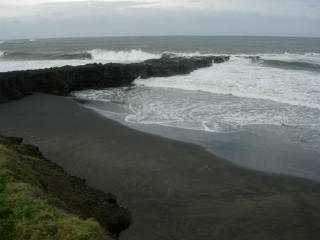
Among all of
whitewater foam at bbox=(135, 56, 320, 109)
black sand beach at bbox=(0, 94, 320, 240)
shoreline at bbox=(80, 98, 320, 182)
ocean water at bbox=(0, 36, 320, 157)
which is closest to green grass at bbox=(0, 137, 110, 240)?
black sand beach at bbox=(0, 94, 320, 240)

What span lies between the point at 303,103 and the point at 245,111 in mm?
3524

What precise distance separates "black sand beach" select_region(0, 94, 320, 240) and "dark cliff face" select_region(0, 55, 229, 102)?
7616 mm

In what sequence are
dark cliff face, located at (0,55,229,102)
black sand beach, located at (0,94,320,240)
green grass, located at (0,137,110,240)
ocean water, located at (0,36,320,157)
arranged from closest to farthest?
green grass, located at (0,137,110,240), black sand beach, located at (0,94,320,240), ocean water, located at (0,36,320,157), dark cliff face, located at (0,55,229,102)

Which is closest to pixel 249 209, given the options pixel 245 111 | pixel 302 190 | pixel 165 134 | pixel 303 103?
pixel 302 190

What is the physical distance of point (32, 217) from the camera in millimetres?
6812

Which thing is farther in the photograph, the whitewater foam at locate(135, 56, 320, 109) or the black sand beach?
the whitewater foam at locate(135, 56, 320, 109)

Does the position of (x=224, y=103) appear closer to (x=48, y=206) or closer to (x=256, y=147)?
(x=256, y=147)

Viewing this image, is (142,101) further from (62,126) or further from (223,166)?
(223,166)

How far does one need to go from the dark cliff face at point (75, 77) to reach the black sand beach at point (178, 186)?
25.0ft

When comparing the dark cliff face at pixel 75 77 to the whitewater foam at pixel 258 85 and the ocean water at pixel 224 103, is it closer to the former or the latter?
the ocean water at pixel 224 103

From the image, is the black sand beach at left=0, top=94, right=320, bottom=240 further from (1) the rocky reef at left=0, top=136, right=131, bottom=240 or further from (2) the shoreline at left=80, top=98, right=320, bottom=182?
(1) the rocky reef at left=0, top=136, right=131, bottom=240

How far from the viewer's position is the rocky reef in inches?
257


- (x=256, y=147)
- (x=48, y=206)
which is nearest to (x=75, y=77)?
(x=256, y=147)

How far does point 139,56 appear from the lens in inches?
2544
